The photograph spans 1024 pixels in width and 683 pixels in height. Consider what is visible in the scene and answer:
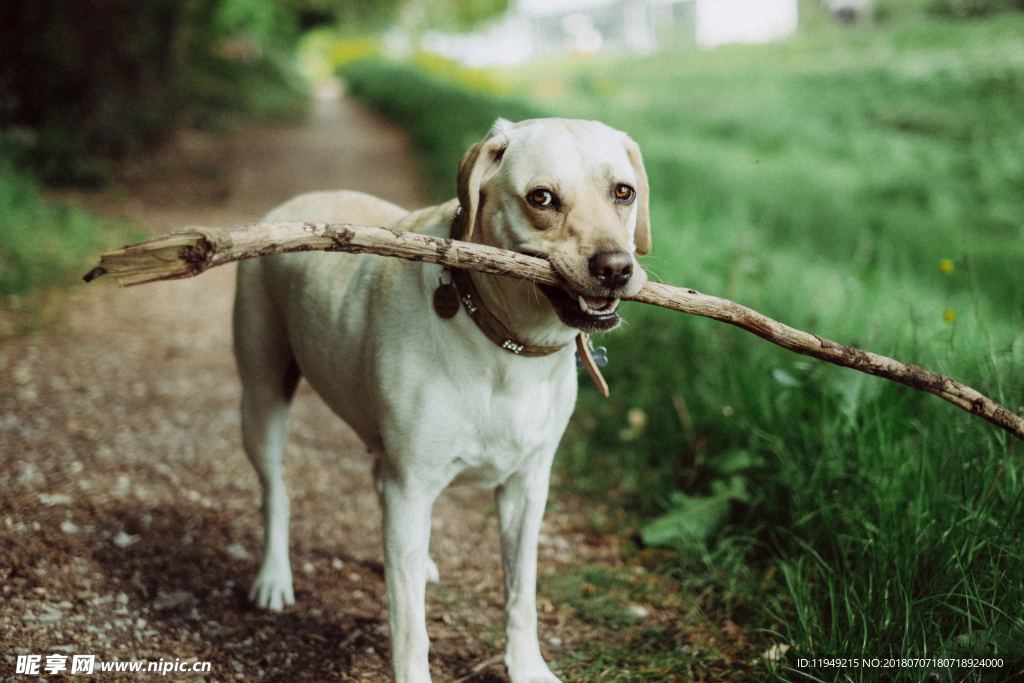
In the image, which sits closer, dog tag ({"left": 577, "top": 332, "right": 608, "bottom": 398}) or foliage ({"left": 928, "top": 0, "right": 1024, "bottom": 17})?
dog tag ({"left": 577, "top": 332, "right": 608, "bottom": 398})

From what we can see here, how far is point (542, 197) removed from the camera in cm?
228

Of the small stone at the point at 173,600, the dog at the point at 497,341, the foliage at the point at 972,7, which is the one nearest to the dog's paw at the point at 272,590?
the small stone at the point at 173,600

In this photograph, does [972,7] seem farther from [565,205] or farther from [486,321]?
[486,321]

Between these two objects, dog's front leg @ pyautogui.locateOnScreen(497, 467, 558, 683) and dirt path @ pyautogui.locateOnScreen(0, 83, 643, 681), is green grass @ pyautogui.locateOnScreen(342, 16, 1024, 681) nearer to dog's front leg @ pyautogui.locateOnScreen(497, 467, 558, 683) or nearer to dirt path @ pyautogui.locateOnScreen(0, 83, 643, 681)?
dog's front leg @ pyautogui.locateOnScreen(497, 467, 558, 683)

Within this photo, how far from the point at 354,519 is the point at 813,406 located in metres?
2.10

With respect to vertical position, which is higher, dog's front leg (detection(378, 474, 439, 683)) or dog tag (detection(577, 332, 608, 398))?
dog tag (detection(577, 332, 608, 398))

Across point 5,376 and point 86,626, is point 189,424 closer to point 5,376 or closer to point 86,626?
point 5,376

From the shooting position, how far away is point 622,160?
246 centimetres

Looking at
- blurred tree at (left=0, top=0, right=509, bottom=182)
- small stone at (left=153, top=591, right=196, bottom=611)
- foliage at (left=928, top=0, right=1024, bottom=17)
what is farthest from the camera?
foliage at (left=928, top=0, right=1024, bottom=17)

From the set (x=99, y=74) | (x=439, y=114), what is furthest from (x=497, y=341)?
A: (x=439, y=114)

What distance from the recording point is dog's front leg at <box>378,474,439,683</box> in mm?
2379

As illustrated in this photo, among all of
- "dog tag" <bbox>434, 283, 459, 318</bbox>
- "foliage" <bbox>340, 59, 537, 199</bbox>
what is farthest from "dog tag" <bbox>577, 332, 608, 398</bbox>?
"foliage" <bbox>340, 59, 537, 199</bbox>

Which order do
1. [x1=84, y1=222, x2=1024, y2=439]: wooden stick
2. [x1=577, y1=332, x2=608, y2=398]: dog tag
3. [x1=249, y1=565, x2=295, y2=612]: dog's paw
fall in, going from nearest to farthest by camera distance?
1. [x1=84, y1=222, x2=1024, y2=439]: wooden stick
2. [x1=577, y1=332, x2=608, y2=398]: dog tag
3. [x1=249, y1=565, x2=295, y2=612]: dog's paw

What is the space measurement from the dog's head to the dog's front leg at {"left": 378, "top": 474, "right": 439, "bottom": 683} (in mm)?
704
